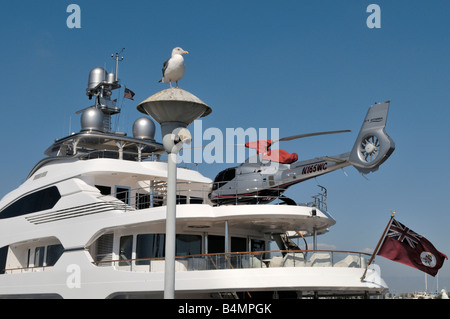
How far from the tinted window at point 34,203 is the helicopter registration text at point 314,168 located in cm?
981

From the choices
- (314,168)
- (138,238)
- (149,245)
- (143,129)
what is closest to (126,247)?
(138,238)

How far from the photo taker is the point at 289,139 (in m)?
19.7

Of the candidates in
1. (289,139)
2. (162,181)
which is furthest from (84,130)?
(289,139)

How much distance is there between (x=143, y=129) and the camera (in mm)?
26250

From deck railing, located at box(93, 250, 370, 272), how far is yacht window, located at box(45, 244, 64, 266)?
18.3 ft

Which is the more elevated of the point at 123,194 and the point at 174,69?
the point at 174,69

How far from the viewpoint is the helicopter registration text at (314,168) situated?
18839 millimetres

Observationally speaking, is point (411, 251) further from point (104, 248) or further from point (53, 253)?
point (53, 253)

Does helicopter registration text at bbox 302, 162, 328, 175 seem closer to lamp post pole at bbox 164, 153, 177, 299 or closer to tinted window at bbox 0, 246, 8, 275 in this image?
lamp post pole at bbox 164, 153, 177, 299

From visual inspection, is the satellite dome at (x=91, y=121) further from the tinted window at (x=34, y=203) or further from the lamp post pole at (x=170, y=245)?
the lamp post pole at (x=170, y=245)

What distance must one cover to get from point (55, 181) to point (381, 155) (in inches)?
509

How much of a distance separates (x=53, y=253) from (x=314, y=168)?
10981 millimetres
